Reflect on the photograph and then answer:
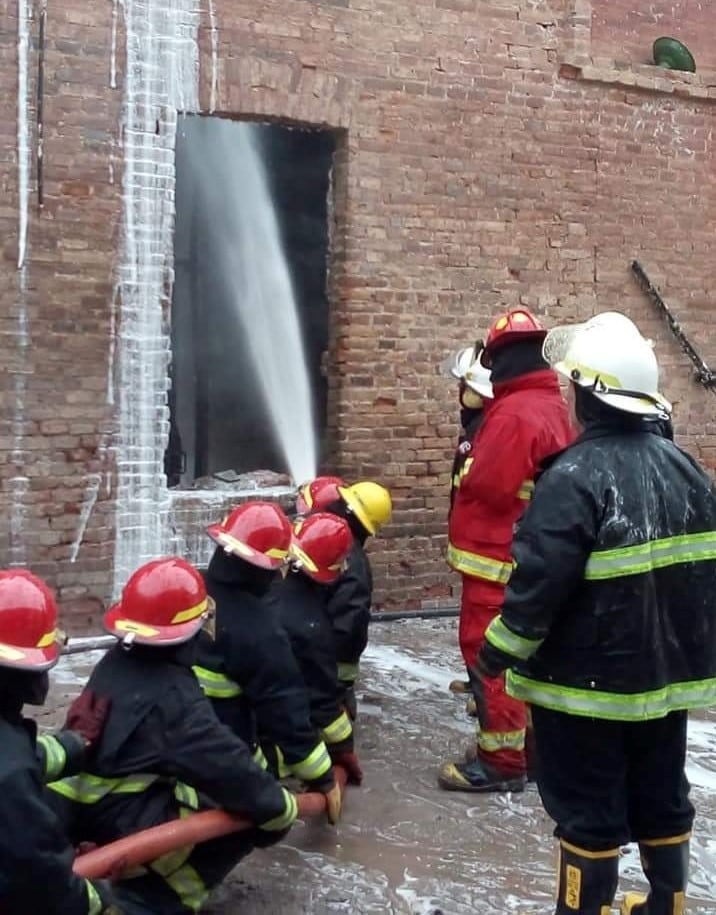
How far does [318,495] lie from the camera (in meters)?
5.01

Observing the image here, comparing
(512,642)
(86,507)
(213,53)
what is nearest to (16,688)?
(512,642)

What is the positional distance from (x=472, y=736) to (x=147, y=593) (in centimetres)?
271

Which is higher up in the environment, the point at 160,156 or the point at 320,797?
the point at 160,156

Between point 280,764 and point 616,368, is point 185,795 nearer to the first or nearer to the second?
point 280,764

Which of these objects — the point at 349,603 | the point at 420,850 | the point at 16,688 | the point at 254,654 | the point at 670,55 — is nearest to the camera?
the point at 16,688

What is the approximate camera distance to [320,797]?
12.8ft

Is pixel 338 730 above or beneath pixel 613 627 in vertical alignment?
beneath

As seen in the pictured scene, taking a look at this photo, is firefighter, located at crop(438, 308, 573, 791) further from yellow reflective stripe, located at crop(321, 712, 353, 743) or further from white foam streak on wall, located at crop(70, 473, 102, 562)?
white foam streak on wall, located at crop(70, 473, 102, 562)

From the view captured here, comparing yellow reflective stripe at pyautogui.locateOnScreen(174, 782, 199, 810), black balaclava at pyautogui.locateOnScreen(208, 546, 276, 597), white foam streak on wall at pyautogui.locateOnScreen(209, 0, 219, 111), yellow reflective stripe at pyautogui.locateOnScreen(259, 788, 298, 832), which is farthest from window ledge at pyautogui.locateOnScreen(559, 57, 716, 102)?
yellow reflective stripe at pyautogui.locateOnScreen(174, 782, 199, 810)

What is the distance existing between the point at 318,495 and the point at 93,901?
2.48 meters

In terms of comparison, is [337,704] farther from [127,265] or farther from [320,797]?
[127,265]

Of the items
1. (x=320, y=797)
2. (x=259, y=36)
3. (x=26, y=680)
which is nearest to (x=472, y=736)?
(x=320, y=797)

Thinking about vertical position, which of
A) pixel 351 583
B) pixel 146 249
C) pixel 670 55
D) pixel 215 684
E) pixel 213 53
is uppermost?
pixel 670 55

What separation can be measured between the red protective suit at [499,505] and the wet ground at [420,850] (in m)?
0.29
